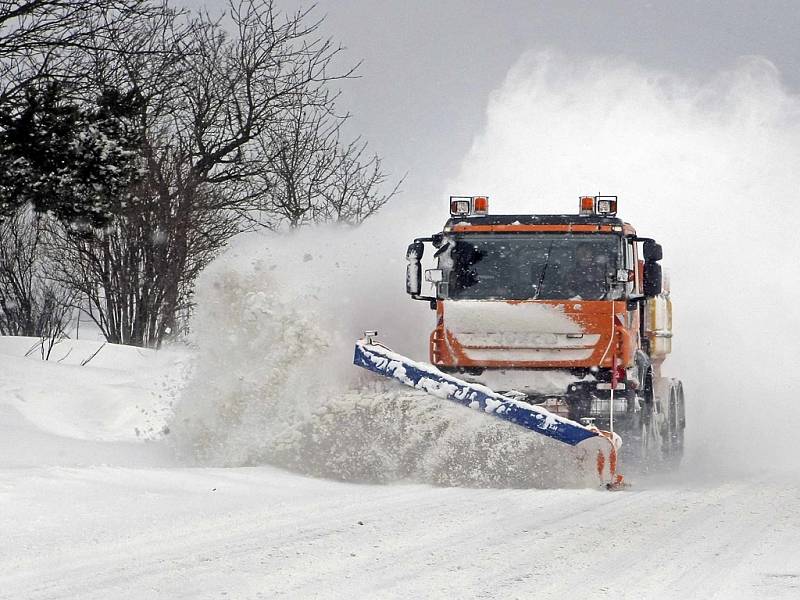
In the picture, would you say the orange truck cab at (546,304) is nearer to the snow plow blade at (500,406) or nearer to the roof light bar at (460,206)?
the roof light bar at (460,206)

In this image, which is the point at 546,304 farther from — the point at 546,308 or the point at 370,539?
the point at 370,539

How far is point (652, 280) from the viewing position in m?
11.5

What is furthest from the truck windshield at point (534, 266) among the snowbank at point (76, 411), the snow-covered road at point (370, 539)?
the snowbank at point (76, 411)

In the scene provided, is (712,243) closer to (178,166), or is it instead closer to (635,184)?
(635,184)

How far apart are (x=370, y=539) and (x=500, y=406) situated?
10.2 ft

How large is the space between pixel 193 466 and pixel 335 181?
16854 millimetres

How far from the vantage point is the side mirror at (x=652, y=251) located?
11.4 meters

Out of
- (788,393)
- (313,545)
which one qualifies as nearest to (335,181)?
(788,393)

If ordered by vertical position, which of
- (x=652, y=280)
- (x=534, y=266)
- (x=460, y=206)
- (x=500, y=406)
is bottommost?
(x=500, y=406)

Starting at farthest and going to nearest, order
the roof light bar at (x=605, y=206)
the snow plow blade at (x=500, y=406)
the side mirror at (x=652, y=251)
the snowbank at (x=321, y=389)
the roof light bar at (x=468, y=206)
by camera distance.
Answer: the roof light bar at (x=468, y=206) < the roof light bar at (x=605, y=206) < the side mirror at (x=652, y=251) < the snowbank at (x=321, y=389) < the snow plow blade at (x=500, y=406)

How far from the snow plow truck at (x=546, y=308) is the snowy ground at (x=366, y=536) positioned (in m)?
1.01

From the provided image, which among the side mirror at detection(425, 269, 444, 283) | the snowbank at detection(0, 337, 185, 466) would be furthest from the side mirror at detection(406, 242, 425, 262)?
the snowbank at detection(0, 337, 185, 466)

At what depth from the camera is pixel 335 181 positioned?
27.4 meters

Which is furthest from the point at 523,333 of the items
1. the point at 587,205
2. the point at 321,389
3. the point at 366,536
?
the point at 366,536
